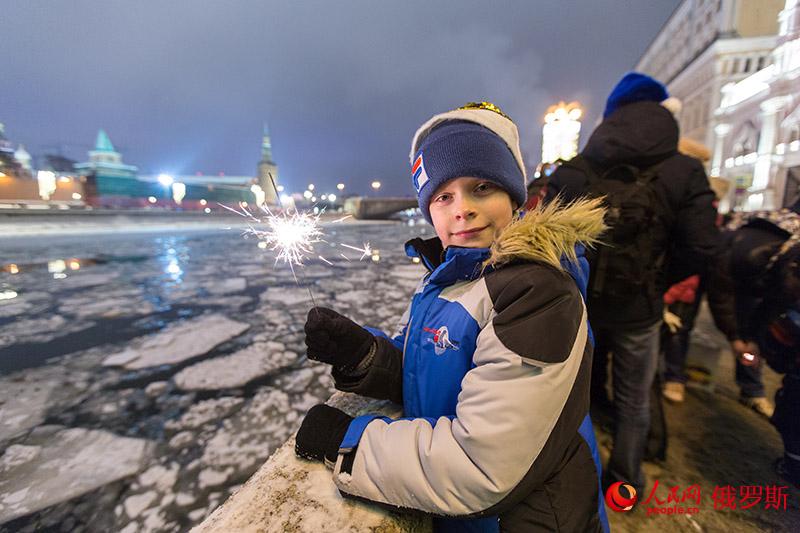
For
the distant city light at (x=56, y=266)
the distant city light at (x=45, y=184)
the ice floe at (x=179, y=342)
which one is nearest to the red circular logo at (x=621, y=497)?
the ice floe at (x=179, y=342)

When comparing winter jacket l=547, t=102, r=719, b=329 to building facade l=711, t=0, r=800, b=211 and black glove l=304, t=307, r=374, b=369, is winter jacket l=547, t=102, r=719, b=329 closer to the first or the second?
black glove l=304, t=307, r=374, b=369

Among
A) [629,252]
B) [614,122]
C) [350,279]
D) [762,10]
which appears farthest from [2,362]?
[762,10]

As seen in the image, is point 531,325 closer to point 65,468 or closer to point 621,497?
point 621,497

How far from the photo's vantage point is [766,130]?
69.2 feet

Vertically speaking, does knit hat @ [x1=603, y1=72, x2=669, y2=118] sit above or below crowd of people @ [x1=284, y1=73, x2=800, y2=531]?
above

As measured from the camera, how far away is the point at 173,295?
475cm

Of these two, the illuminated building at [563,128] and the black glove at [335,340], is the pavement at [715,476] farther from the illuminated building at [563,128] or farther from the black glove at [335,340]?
the illuminated building at [563,128]

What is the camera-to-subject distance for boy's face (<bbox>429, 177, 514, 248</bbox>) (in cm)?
117

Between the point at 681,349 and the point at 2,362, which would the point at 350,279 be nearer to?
the point at 2,362

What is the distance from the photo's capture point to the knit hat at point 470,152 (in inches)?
47.2

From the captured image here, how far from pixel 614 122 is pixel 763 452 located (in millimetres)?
2408

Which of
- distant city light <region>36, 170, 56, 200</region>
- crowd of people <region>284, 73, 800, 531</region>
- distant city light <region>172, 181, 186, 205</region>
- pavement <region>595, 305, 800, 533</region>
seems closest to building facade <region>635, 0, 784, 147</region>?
pavement <region>595, 305, 800, 533</region>

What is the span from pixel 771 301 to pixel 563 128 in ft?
47.0

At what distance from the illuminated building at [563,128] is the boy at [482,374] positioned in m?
14.3
